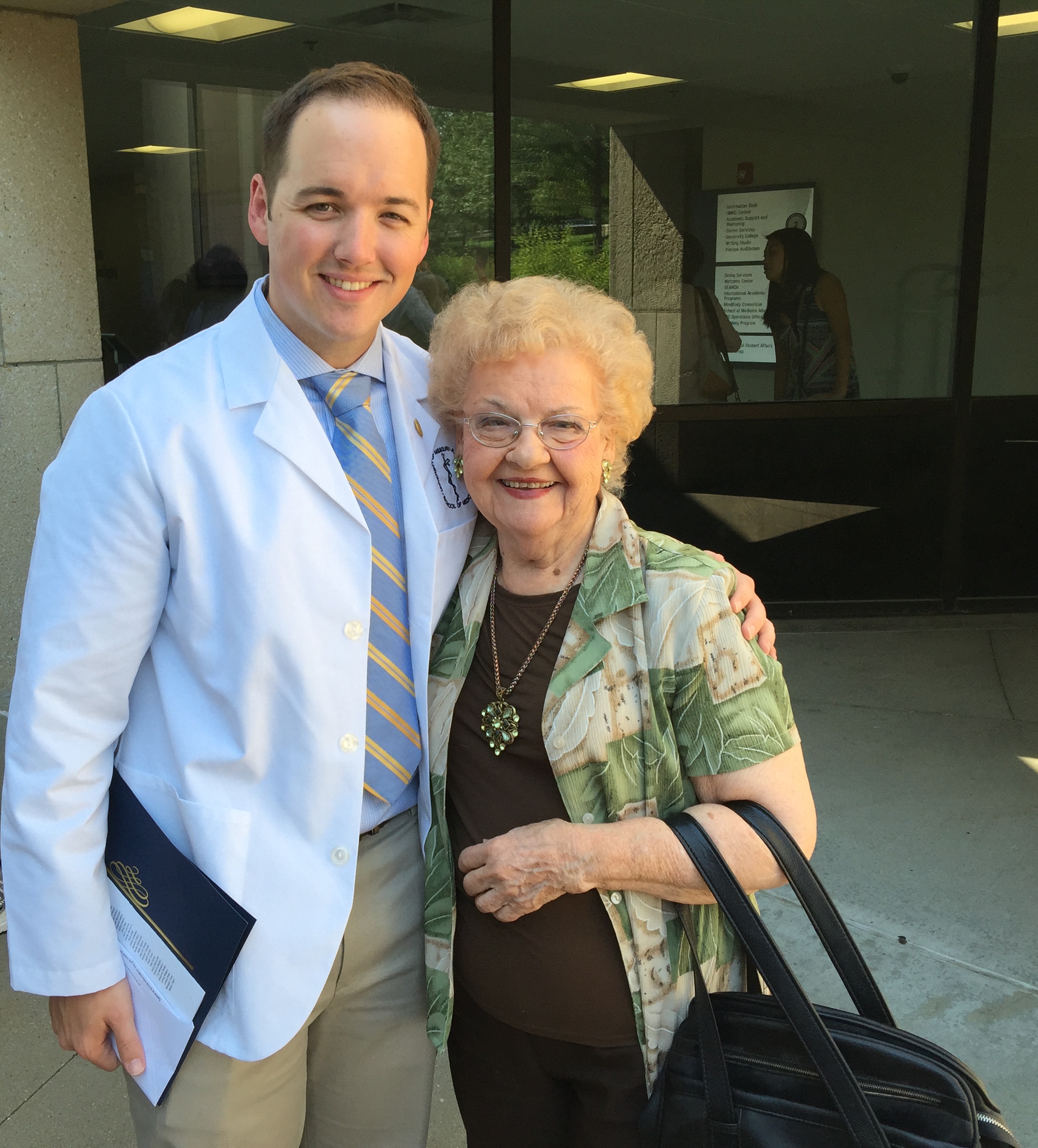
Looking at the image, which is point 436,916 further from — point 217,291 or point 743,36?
point 743,36

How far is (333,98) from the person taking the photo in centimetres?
175

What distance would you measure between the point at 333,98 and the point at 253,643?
0.84 meters

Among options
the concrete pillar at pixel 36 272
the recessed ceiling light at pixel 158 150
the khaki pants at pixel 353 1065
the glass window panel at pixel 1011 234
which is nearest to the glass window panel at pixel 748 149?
the glass window panel at pixel 1011 234

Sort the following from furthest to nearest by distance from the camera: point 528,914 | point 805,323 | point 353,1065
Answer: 1. point 805,323
2. point 353,1065
3. point 528,914

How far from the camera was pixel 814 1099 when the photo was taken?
1.60 meters

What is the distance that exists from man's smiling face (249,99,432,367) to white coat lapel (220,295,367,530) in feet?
0.29

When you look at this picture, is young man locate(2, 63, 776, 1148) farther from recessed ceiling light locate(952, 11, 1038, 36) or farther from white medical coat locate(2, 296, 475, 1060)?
recessed ceiling light locate(952, 11, 1038, 36)

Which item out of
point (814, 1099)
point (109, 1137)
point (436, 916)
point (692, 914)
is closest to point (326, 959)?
point (436, 916)

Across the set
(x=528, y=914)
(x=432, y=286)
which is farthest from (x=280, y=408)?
(x=432, y=286)

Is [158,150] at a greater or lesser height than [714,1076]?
greater

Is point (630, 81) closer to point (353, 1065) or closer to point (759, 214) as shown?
point (759, 214)

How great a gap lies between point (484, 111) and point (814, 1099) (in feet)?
18.5

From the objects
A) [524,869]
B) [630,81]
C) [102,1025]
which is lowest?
[102,1025]

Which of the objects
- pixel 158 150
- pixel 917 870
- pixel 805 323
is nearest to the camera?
pixel 917 870
